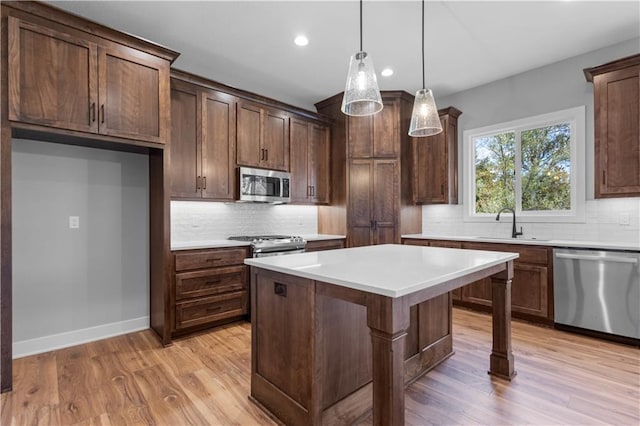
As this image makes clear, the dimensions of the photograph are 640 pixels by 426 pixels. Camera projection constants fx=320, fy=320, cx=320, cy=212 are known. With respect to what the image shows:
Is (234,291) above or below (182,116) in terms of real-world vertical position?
below

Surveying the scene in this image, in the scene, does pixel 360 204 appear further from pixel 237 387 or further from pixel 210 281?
pixel 237 387

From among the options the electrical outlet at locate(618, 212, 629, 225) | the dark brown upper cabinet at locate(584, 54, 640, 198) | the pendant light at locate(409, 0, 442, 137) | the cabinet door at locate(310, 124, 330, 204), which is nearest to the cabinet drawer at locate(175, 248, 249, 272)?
the cabinet door at locate(310, 124, 330, 204)

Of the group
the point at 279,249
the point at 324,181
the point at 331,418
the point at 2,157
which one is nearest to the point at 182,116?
the point at 2,157

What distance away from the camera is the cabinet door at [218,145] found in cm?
349

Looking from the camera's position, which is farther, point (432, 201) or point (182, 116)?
point (432, 201)

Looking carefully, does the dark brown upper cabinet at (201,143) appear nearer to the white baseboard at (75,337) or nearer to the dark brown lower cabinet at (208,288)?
the dark brown lower cabinet at (208,288)

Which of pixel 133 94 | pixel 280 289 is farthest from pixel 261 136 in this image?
pixel 280 289

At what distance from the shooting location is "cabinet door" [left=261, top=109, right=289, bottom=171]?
4.03 m

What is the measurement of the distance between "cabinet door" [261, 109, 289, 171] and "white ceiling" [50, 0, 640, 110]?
0.48 metres

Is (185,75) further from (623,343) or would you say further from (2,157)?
(623,343)

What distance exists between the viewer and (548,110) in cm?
376

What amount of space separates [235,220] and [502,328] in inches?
121

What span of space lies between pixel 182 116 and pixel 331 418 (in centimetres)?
303

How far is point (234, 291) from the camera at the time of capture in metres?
3.40
